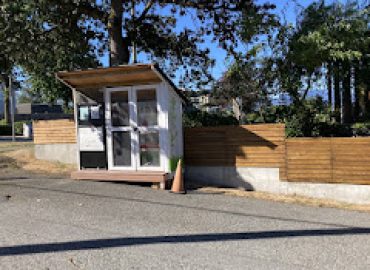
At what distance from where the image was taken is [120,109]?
9289mm

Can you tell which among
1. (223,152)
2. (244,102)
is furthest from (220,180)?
(244,102)

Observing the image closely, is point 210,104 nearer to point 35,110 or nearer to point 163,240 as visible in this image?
point 163,240

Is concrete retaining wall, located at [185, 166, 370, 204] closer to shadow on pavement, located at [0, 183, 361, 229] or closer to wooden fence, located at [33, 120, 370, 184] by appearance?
wooden fence, located at [33, 120, 370, 184]

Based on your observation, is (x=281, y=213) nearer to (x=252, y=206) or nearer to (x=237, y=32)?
(x=252, y=206)

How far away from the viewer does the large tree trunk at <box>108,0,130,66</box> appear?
1066 cm

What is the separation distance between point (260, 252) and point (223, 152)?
17.5 ft

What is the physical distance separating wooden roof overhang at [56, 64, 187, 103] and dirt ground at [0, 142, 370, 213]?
2.57 m

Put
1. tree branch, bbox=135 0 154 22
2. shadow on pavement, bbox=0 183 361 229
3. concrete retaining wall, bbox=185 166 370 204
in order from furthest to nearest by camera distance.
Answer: tree branch, bbox=135 0 154 22 < concrete retaining wall, bbox=185 166 370 204 < shadow on pavement, bbox=0 183 361 229

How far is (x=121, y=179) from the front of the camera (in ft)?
29.3

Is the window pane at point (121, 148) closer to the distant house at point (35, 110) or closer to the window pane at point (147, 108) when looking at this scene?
the window pane at point (147, 108)

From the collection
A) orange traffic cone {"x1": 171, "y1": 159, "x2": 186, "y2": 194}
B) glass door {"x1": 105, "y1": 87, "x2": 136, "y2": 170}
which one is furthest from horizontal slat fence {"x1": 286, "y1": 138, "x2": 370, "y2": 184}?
glass door {"x1": 105, "y1": 87, "x2": 136, "y2": 170}

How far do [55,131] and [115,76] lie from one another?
487cm

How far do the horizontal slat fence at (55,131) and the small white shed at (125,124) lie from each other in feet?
9.52

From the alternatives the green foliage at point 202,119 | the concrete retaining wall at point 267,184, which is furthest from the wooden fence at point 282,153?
the green foliage at point 202,119
